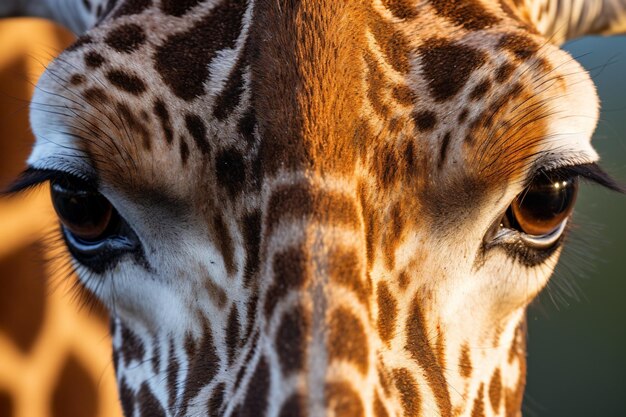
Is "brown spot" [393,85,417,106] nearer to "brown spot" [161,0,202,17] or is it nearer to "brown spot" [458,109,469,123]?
"brown spot" [458,109,469,123]

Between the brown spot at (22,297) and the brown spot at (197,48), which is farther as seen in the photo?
Result: the brown spot at (22,297)

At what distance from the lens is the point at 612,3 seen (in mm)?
2232

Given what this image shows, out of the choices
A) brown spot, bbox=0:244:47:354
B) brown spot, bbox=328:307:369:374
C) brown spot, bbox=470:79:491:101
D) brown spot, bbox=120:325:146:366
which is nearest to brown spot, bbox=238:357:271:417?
brown spot, bbox=328:307:369:374

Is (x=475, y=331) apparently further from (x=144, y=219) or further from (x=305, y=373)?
(x=144, y=219)

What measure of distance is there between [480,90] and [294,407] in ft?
1.96

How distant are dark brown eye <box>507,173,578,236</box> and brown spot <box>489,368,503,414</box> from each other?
29 centimetres

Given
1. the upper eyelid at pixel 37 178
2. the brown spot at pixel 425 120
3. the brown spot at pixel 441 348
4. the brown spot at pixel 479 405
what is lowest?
the brown spot at pixel 479 405

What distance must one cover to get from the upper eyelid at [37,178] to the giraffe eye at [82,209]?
0.02 m

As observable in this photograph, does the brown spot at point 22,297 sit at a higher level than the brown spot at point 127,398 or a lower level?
higher

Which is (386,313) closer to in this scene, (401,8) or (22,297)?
(401,8)

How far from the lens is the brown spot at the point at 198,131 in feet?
4.28

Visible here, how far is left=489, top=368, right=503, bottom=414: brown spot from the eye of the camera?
4.89 feet

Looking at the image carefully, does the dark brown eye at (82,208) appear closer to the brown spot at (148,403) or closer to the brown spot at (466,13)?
the brown spot at (148,403)

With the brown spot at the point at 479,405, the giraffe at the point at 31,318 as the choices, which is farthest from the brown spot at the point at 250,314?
the giraffe at the point at 31,318
